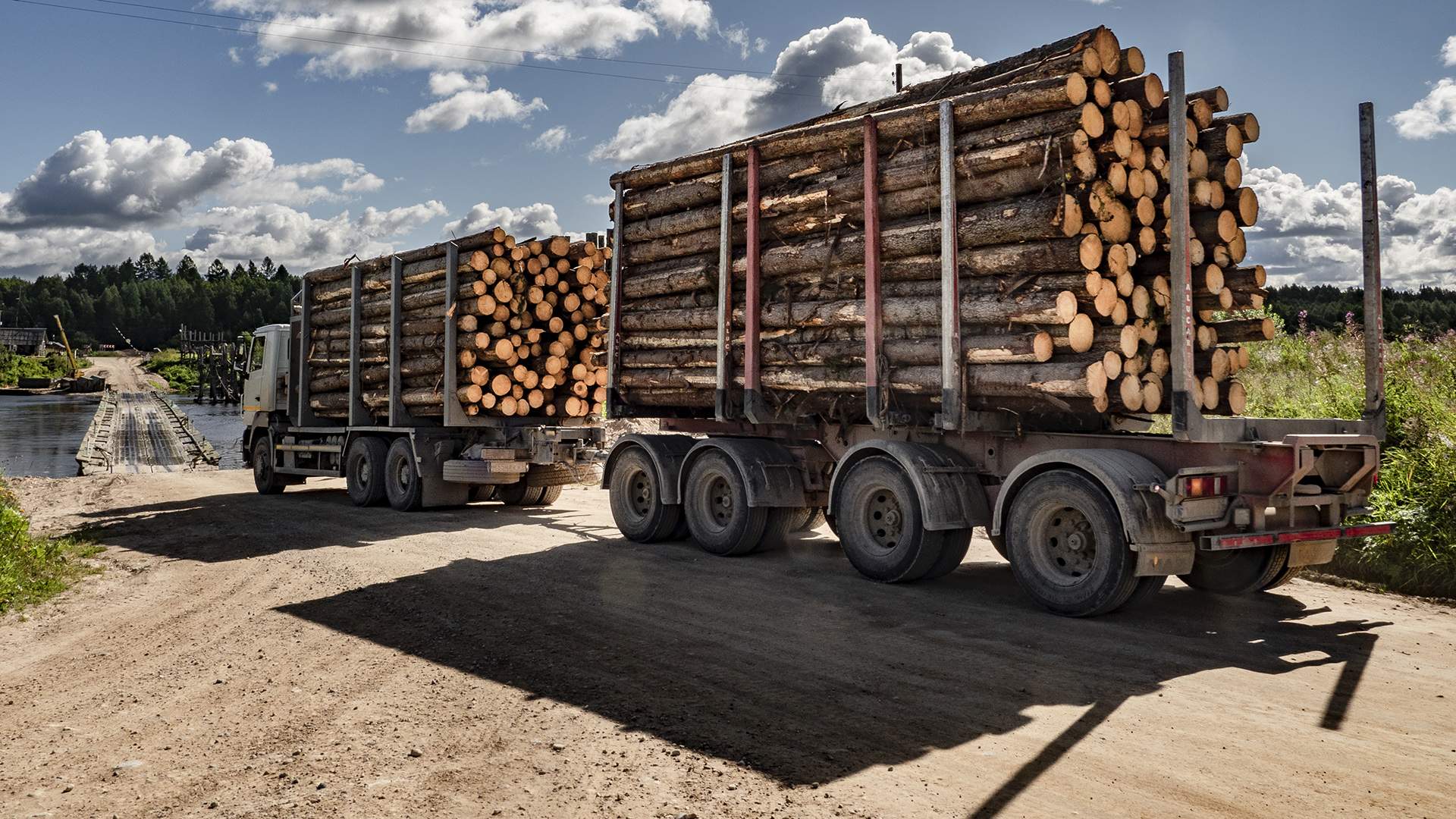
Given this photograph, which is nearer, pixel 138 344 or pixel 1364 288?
pixel 1364 288

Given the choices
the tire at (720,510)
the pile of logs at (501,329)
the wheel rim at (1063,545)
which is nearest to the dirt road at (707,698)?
the wheel rim at (1063,545)

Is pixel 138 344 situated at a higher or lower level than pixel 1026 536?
higher

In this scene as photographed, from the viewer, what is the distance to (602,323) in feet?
48.5

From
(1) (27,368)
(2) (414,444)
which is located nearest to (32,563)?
(2) (414,444)

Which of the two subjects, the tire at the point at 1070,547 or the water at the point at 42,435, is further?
the water at the point at 42,435

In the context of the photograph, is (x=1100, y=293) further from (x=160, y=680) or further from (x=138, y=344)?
(x=138, y=344)

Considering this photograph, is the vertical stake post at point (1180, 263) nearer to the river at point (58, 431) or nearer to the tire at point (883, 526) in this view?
the tire at point (883, 526)

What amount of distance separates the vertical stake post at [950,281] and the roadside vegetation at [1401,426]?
462 cm

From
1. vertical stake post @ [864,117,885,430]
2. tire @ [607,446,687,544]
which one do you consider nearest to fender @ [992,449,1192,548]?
vertical stake post @ [864,117,885,430]

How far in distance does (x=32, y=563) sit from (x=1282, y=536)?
38.2ft

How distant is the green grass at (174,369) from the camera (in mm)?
102050

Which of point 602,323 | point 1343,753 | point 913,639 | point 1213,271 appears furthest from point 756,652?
point 602,323

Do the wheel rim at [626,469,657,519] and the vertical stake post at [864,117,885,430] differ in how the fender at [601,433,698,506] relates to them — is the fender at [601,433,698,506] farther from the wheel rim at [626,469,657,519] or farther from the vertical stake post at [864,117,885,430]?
the vertical stake post at [864,117,885,430]

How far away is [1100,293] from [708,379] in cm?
474
